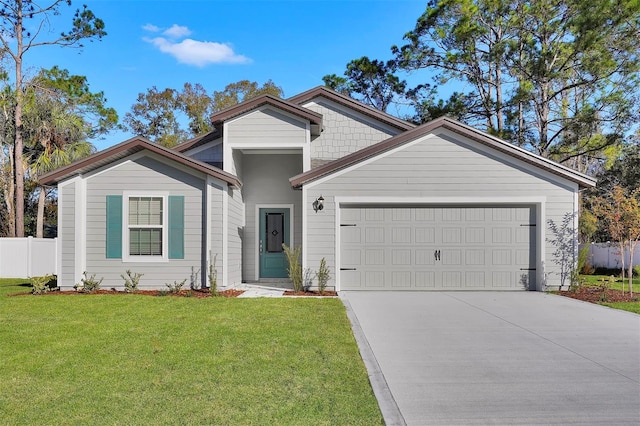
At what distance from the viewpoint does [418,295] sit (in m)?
9.76

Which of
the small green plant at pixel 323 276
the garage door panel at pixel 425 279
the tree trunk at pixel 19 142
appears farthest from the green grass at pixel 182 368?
the tree trunk at pixel 19 142

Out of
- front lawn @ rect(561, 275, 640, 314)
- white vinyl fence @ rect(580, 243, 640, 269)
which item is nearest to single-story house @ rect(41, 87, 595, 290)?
front lawn @ rect(561, 275, 640, 314)

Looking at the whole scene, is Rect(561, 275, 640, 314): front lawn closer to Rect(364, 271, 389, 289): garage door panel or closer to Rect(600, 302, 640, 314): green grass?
Rect(600, 302, 640, 314): green grass

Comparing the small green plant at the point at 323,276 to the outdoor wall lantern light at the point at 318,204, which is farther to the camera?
the outdoor wall lantern light at the point at 318,204

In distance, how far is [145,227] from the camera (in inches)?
403

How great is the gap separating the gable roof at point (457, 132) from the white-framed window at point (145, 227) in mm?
3471

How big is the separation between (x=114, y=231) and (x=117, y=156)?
1908 mm

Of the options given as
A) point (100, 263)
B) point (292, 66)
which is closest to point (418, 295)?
point (100, 263)

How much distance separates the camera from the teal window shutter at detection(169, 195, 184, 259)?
10.2m

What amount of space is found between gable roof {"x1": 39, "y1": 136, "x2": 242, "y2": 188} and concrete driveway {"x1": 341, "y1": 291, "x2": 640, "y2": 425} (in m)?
5.01

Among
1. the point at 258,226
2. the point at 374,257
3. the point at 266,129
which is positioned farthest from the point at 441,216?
the point at 258,226

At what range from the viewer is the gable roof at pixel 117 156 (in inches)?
390

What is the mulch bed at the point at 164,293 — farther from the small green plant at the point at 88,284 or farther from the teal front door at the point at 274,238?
the teal front door at the point at 274,238

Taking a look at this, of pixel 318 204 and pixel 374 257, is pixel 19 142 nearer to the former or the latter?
pixel 318 204
